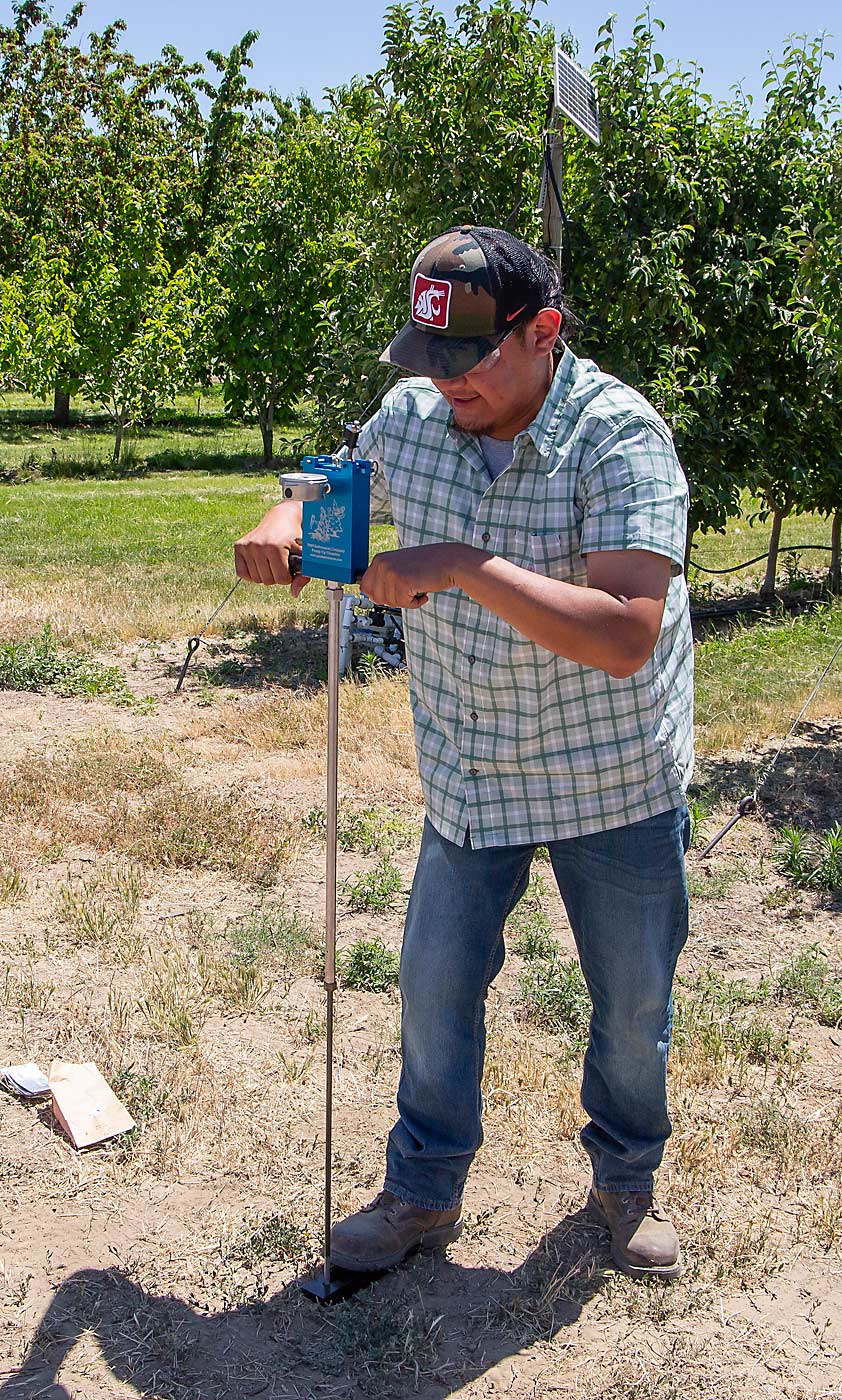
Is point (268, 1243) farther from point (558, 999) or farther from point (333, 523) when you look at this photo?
point (333, 523)

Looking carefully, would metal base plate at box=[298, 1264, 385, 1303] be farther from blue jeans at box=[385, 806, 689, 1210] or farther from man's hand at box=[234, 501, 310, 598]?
man's hand at box=[234, 501, 310, 598]

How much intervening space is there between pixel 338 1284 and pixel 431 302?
2061 mm

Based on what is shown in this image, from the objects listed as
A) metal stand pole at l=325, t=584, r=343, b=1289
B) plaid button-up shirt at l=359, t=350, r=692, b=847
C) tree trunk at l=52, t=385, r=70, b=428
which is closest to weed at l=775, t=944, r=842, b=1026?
plaid button-up shirt at l=359, t=350, r=692, b=847

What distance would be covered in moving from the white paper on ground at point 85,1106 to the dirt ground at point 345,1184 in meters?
0.05

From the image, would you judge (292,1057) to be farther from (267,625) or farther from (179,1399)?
(267,625)

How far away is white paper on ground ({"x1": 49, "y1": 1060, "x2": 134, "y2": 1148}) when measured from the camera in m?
3.49

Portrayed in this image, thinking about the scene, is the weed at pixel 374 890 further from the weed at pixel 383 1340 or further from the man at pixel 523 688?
the weed at pixel 383 1340

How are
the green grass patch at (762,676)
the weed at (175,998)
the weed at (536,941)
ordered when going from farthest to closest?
the green grass patch at (762,676) < the weed at (536,941) < the weed at (175,998)

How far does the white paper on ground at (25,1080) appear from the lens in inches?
145

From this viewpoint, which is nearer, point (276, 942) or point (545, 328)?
point (545, 328)

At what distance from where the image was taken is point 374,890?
5082 mm

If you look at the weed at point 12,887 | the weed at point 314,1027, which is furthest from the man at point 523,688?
the weed at point 12,887

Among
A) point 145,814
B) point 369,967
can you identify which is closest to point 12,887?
point 145,814

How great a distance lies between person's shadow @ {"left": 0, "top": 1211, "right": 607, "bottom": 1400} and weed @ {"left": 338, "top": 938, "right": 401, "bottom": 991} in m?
1.38
